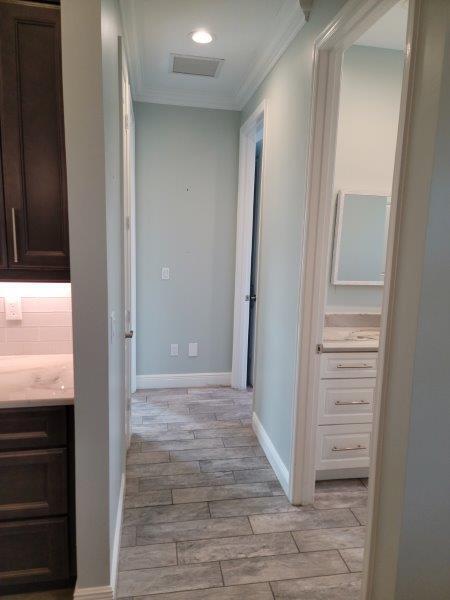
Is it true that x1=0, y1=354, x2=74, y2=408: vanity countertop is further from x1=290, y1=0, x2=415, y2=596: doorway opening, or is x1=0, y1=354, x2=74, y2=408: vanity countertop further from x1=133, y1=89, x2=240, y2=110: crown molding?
x1=133, y1=89, x2=240, y2=110: crown molding

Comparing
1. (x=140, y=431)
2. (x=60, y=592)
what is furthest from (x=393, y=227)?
(x=140, y=431)

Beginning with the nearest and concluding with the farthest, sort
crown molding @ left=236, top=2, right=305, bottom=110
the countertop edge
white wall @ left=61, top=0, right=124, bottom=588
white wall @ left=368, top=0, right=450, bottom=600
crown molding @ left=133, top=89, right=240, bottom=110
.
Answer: white wall @ left=368, top=0, right=450, bottom=600 < white wall @ left=61, top=0, right=124, bottom=588 < the countertop edge < crown molding @ left=236, top=2, right=305, bottom=110 < crown molding @ left=133, top=89, right=240, bottom=110

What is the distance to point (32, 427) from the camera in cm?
154

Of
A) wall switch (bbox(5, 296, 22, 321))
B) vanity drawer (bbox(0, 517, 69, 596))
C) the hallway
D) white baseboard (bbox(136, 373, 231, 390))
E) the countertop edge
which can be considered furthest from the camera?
white baseboard (bbox(136, 373, 231, 390))

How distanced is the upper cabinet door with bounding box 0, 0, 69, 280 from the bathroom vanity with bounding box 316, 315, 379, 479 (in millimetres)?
1584

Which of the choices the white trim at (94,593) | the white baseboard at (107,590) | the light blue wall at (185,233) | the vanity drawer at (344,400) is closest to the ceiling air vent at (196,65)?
the light blue wall at (185,233)

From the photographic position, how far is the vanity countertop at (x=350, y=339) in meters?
2.36

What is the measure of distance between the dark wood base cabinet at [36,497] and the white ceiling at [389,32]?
2.57 m

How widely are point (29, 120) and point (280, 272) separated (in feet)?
5.24

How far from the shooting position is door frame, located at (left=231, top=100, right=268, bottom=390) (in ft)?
12.1

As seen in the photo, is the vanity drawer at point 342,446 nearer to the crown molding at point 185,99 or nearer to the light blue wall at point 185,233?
the light blue wall at point 185,233

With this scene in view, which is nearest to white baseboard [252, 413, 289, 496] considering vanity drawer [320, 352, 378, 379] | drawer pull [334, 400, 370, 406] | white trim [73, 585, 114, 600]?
drawer pull [334, 400, 370, 406]

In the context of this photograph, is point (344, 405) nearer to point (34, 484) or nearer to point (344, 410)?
point (344, 410)

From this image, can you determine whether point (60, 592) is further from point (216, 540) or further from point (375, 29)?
point (375, 29)
